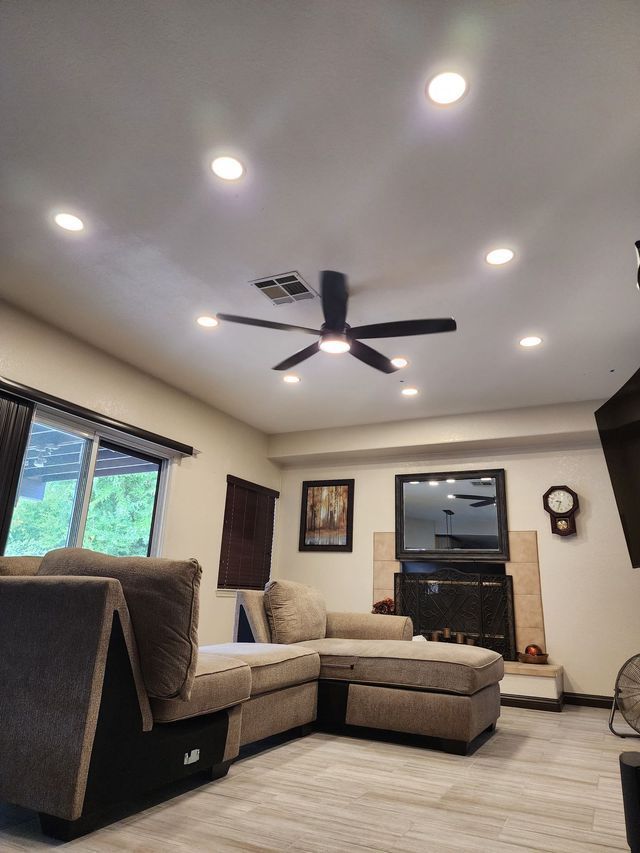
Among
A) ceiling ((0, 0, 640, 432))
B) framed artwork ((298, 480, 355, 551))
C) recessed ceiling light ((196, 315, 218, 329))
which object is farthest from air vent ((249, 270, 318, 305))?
framed artwork ((298, 480, 355, 551))

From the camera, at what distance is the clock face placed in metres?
5.60

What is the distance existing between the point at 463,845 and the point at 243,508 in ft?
15.9

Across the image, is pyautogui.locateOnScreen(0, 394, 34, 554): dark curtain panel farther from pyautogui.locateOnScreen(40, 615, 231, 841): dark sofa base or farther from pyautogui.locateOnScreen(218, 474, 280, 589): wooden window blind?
pyautogui.locateOnScreen(218, 474, 280, 589): wooden window blind

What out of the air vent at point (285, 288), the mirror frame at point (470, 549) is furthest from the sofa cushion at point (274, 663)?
the mirror frame at point (470, 549)

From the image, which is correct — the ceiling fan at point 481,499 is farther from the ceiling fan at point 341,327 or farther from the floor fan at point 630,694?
the ceiling fan at point 341,327

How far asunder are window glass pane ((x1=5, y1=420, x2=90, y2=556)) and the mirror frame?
11.3ft

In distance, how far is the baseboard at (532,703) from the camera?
477 cm

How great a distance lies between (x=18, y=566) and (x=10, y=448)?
1908mm

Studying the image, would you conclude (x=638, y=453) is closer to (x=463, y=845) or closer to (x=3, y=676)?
(x=463, y=845)

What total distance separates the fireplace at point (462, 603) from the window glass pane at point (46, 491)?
11.6 feet

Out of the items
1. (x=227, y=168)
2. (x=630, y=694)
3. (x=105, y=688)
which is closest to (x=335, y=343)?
(x=227, y=168)

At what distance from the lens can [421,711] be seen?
3180mm

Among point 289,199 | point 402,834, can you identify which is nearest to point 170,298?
point 289,199

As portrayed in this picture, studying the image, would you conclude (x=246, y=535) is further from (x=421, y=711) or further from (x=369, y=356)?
(x=421, y=711)
